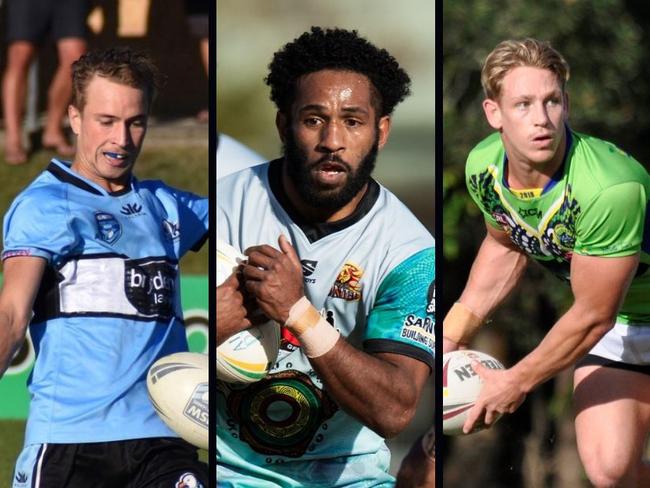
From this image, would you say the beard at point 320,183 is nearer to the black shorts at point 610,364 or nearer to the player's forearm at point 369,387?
the player's forearm at point 369,387

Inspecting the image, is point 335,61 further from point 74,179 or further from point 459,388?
point 459,388

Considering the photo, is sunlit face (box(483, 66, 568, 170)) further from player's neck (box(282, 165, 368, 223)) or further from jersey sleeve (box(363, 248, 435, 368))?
player's neck (box(282, 165, 368, 223))

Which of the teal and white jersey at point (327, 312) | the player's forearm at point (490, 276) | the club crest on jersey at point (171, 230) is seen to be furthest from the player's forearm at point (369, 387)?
the club crest on jersey at point (171, 230)

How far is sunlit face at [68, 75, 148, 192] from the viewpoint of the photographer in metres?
6.11

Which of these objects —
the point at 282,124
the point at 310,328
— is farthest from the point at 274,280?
the point at 282,124

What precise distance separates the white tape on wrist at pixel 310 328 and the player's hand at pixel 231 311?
227 millimetres

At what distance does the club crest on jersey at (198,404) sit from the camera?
6.00 m

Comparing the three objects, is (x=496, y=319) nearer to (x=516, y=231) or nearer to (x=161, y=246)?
(x=516, y=231)

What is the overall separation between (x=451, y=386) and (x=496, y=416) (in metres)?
0.23

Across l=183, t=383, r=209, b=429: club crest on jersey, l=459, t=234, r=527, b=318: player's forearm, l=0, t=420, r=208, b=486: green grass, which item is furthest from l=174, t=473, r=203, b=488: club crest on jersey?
l=459, t=234, r=527, b=318: player's forearm

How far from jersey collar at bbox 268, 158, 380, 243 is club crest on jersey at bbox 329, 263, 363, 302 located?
17 cm

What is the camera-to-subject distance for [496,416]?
6133 mm

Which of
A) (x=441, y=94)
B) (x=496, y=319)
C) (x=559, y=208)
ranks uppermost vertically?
(x=441, y=94)

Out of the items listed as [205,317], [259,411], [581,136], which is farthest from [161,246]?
[581,136]
